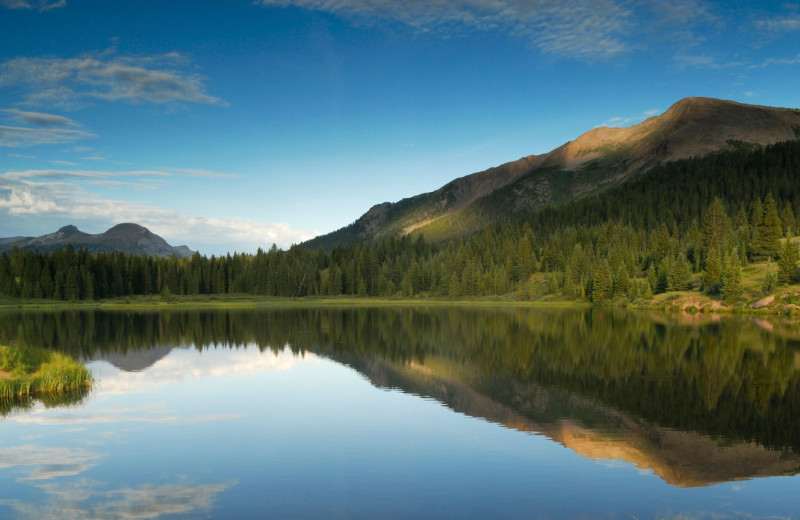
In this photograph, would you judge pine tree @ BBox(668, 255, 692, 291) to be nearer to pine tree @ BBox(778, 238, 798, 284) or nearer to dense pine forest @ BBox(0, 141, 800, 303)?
dense pine forest @ BBox(0, 141, 800, 303)

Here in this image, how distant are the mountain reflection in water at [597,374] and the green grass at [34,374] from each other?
25.8 ft

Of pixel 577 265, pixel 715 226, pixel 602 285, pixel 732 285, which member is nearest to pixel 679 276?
pixel 602 285

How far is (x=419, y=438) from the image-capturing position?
83.2 ft

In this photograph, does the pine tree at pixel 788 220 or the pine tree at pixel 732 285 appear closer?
the pine tree at pixel 732 285

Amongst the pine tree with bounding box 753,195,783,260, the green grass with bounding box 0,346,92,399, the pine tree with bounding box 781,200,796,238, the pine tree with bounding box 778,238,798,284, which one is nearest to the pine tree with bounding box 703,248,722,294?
the pine tree with bounding box 778,238,798,284

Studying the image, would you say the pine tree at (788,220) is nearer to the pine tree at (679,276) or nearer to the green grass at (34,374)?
the pine tree at (679,276)

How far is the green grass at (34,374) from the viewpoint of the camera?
33.2 metres

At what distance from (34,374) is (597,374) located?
3836cm

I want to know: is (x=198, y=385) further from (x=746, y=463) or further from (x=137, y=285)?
(x=137, y=285)

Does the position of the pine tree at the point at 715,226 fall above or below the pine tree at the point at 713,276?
above

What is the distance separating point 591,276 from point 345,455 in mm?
141032

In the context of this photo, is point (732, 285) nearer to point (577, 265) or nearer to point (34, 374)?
point (577, 265)

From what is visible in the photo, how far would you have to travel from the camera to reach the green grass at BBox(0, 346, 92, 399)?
33250 millimetres

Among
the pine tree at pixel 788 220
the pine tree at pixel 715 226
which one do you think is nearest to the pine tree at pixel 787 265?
the pine tree at pixel 715 226
